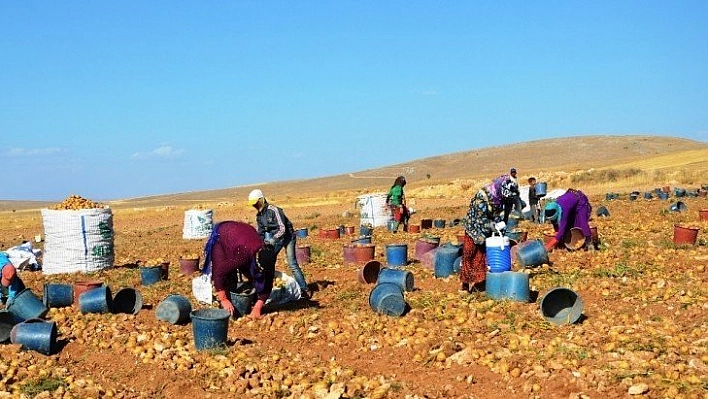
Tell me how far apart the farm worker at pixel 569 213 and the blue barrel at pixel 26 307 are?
26.1ft

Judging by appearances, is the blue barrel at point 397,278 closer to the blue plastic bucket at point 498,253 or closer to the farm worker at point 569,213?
the blue plastic bucket at point 498,253

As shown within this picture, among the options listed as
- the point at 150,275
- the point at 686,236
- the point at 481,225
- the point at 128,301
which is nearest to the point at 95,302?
the point at 128,301

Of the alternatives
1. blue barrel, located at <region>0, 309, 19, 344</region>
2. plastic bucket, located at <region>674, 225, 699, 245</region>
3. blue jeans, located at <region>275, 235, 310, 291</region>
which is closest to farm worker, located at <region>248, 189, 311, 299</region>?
blue jeans, located at <region>275, 235, 310, 291</region>

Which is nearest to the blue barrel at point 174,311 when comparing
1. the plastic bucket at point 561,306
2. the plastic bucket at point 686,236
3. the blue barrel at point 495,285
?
the blue barrel at point 495,285

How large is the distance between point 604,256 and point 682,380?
19.5 ft

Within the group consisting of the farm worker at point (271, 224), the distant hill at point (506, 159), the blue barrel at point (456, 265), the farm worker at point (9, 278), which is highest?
the distant hill at point (506, 159)

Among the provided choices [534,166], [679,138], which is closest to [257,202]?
[534,166]

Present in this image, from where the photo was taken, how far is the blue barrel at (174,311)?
8.21 metres

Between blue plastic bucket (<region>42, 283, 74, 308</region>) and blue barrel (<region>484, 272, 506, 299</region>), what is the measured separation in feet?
18.2

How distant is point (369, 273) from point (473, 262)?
1.93 m

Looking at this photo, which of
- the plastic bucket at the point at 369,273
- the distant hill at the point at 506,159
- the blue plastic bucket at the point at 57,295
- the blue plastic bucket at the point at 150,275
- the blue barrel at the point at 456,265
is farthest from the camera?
the distant hill at the point at 506,159

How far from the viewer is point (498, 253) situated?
902 cm

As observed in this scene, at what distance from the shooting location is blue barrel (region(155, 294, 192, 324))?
323 inches

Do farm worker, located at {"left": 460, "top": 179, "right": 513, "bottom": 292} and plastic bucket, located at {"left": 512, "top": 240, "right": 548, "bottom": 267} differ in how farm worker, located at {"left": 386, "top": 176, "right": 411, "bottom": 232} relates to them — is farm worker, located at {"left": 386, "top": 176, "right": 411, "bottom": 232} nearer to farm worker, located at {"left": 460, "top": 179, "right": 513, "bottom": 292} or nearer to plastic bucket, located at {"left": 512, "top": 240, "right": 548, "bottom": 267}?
plastic bucket, located at {"left": 512, "top": 240, "right": 548, "bottom": 267}
